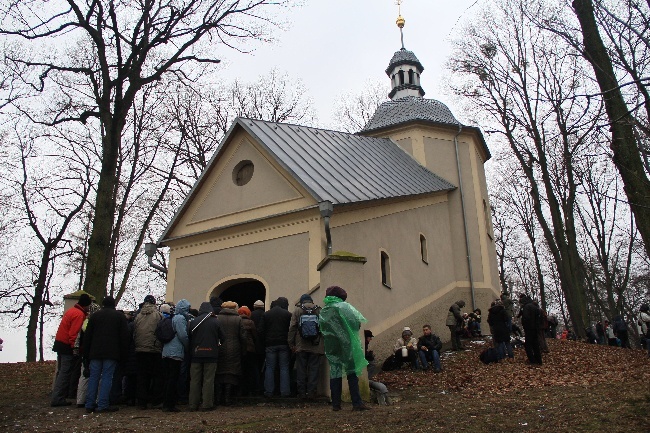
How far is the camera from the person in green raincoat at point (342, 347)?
793cm

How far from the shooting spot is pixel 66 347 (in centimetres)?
959

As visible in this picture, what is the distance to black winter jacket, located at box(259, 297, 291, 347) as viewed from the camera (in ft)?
31.1

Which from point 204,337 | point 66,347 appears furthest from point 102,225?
point 204,337

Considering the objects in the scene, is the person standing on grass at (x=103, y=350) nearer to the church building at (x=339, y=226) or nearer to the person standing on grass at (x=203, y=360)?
the person standing on grass at (x=203, y=360)

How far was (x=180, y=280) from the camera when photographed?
1518 centimetres

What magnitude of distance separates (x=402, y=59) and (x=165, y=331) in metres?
18.3

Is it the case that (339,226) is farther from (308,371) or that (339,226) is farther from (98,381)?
(98,381)

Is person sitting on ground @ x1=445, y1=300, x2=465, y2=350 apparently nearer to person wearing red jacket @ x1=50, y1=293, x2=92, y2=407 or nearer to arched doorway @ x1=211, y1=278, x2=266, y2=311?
arched doorway @ x1=211, y1=278, x2=266, y2=311

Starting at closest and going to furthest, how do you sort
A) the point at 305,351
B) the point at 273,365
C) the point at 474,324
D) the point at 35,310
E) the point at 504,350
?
the point at 305,351 → the point at 273,365 → the point at 504,350 → the point at 474,324 → the point at 35,310

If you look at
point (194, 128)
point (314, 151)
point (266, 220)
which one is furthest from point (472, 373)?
point (194, 128)

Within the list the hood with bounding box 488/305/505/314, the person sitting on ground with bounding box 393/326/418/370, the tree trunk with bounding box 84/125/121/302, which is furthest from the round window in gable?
the hood with bounding box 488/305/505/314

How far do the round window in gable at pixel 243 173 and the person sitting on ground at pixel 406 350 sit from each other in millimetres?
5523

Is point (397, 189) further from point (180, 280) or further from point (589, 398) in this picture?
point (589, 398)

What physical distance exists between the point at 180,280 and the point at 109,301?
20.8ft
